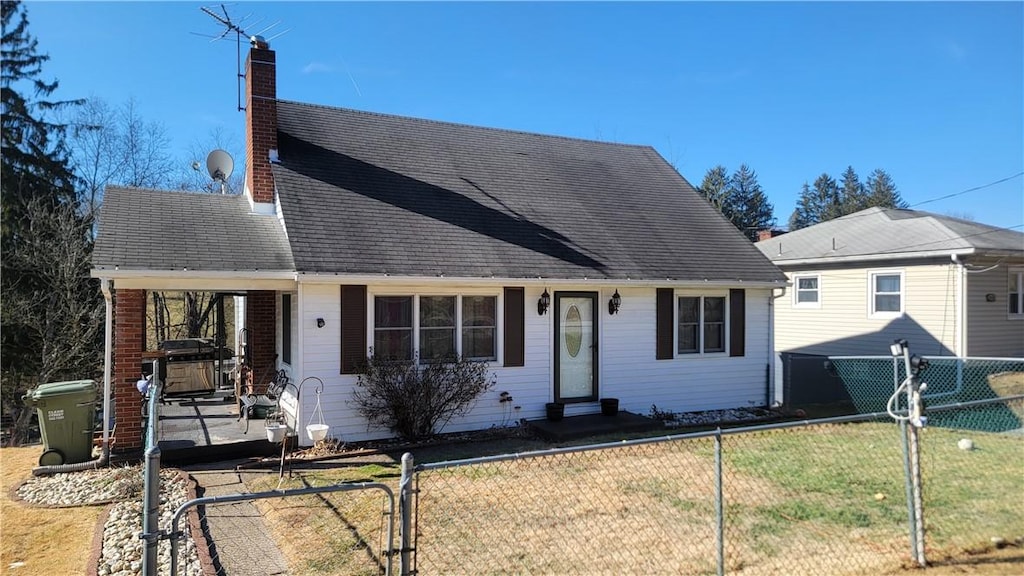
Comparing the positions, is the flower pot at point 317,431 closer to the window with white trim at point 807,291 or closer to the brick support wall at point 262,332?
the brick support wall at point 262,332

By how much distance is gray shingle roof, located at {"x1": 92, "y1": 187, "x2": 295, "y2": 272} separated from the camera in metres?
8.34

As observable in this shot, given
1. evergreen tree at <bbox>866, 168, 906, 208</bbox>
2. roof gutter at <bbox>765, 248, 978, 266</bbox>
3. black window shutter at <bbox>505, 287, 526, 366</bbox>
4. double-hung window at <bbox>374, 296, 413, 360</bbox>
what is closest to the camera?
double-hung window at <bbox>374, 296, 413, 360</bbox>

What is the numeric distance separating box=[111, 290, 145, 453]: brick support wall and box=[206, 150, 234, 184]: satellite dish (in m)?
4.73

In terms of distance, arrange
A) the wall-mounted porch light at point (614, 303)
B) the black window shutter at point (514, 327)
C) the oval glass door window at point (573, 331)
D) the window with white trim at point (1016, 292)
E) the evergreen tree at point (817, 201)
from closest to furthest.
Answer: the black window shutter at point (514, 327), the oval glass door window at point (573, 331), the wall-mounted porch light at point (614, 303), the window with white trim at point (1016, 292), the evergreen tree at point (817, 201)

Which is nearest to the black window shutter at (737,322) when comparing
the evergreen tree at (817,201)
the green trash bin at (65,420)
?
the green trash bin at (65,420)

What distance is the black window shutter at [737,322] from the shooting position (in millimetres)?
12172

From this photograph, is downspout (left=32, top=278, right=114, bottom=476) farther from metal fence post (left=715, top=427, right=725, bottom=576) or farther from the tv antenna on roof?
metal fence post (left=715, top=427, right=725, bottom=576)

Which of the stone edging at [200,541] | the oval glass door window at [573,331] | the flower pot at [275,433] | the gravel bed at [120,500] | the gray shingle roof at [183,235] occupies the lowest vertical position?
the gravel bed at [120,500]

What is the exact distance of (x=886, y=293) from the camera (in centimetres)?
1525

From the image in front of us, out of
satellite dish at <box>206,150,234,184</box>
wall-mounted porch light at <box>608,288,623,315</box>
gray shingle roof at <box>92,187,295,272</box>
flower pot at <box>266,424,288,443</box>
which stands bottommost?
flower pot at <box>266,424,288,443</box>

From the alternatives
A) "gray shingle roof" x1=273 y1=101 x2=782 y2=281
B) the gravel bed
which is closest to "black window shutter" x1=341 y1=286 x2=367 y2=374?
"gray shingle roof" x1=273 y1=101 x2=782 y2=281

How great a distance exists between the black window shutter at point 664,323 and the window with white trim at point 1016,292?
9.24 meters

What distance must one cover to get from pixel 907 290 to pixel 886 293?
65 centimetres

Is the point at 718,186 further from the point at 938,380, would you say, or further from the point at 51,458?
the point at 51,458
